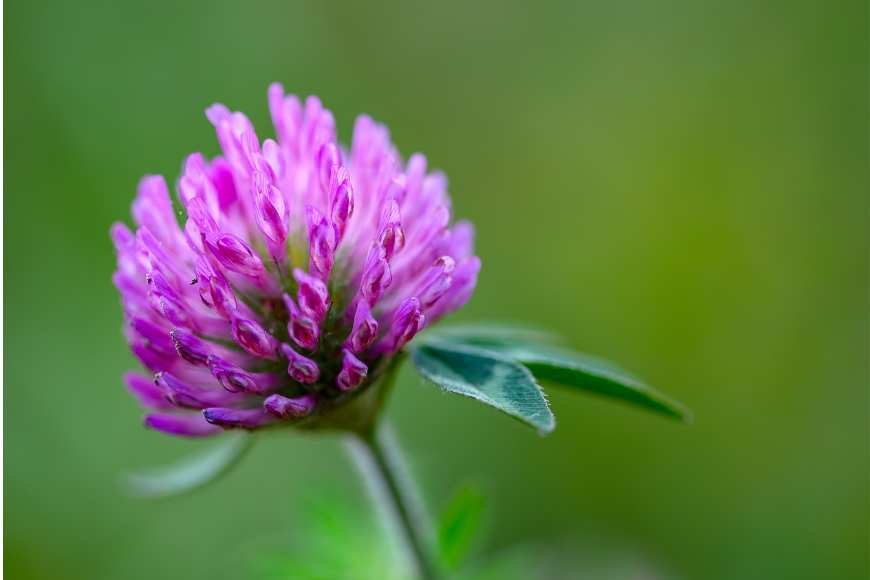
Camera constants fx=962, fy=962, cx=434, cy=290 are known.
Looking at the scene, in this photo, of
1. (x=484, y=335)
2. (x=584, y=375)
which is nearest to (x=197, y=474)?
(x=484, y=335)

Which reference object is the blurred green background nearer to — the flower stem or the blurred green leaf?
the flower stem

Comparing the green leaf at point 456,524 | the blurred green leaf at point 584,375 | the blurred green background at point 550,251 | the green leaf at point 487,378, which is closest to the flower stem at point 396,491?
the green leaf at point 456,524

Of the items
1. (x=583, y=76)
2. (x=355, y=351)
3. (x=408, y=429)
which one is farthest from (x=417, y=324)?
(x=583, y=76)

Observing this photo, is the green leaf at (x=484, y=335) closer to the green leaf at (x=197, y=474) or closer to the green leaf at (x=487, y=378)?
the green leaf at (x=487, y=378)

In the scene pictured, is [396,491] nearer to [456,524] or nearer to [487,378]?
[456,524]

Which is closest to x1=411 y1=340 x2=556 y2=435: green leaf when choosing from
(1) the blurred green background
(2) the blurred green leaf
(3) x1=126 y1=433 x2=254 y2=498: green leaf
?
(2) the blurred green leaf

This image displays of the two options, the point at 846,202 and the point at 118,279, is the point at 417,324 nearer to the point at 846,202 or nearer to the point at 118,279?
the point at 118,279
